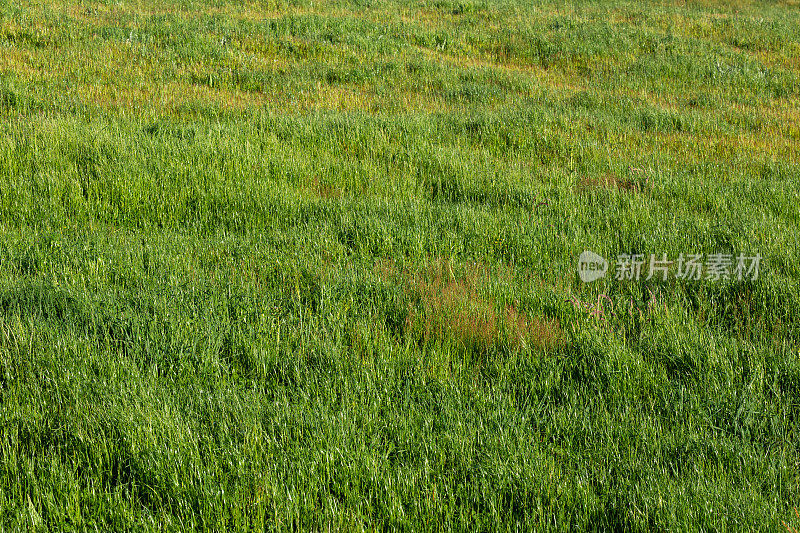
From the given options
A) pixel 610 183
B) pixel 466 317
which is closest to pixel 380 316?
pixel 466 317

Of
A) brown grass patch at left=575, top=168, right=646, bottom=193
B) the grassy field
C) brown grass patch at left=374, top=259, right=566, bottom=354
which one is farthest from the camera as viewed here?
brown grass patch at left=575, top=168, right=646, bottom=193

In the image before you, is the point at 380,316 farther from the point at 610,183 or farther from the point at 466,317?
the point at 610,183

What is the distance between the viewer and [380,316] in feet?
12.8

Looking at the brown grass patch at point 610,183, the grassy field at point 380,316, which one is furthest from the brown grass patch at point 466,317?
the brown grass patch at point 610,183

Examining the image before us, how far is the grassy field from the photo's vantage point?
2512 millimetres

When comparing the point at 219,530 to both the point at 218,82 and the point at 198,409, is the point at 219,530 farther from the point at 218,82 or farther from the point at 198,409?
the point at 218,82

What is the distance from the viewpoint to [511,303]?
4.16 meters

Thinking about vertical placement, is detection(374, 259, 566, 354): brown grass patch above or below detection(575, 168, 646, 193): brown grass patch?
below

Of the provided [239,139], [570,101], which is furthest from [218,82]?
[570,101]

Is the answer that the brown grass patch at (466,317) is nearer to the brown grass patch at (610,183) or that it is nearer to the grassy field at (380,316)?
the grassy field at (380,316)

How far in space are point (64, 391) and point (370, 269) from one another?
84.4 inches

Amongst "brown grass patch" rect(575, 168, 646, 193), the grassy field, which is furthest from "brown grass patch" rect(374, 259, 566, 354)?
"brown grass patch" rect(575, 168, 646, 193)

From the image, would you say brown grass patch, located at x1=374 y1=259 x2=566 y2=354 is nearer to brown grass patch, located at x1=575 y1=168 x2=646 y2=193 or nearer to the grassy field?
the grassy field

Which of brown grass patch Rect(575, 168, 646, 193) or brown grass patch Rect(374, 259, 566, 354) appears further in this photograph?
brown grass patch Rect(575, 168, 646, 193)
